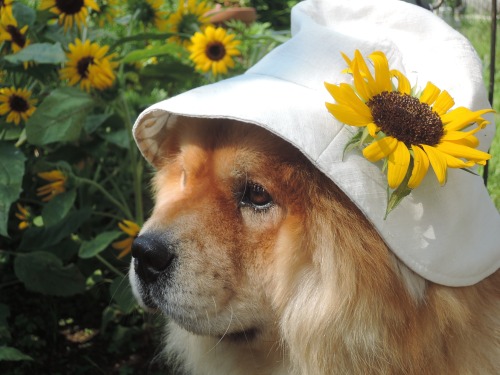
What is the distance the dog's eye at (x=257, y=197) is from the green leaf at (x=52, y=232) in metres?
1.05

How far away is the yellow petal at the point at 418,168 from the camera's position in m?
1.35

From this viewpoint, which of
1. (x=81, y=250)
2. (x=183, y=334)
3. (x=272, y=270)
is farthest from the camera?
(x=81, y=250)

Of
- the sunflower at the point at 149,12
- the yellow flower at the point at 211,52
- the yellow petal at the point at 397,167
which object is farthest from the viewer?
the sunflower at the point at 149,12

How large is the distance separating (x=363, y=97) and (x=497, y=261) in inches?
19.0

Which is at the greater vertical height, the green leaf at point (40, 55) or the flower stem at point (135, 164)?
the green leaf at point (40, 55)

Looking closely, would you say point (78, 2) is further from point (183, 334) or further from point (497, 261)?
point (497, 261)

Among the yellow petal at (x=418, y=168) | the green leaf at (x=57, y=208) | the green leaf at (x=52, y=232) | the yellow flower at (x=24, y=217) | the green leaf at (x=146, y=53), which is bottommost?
the yellow flower at (x=24, y=217)

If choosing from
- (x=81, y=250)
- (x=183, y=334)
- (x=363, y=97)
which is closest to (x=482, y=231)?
(x=363, y=97)

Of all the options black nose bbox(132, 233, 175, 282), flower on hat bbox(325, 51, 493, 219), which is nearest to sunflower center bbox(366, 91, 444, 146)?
flower on hat bbox(325, 51, 493, 219)

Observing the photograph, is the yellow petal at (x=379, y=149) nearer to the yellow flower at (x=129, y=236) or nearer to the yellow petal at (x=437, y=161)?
the yellow petal at (x=437, y=161)

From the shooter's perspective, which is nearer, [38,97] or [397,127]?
[397,127]

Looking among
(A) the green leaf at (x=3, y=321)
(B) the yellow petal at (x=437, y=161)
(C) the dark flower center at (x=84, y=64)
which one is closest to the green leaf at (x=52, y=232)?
(A) the green leaf at (x=3, y=321)

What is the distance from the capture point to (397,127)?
4.58 feet

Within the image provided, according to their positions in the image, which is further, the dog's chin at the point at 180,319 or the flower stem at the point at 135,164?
the flower stem at the point at 135,164
